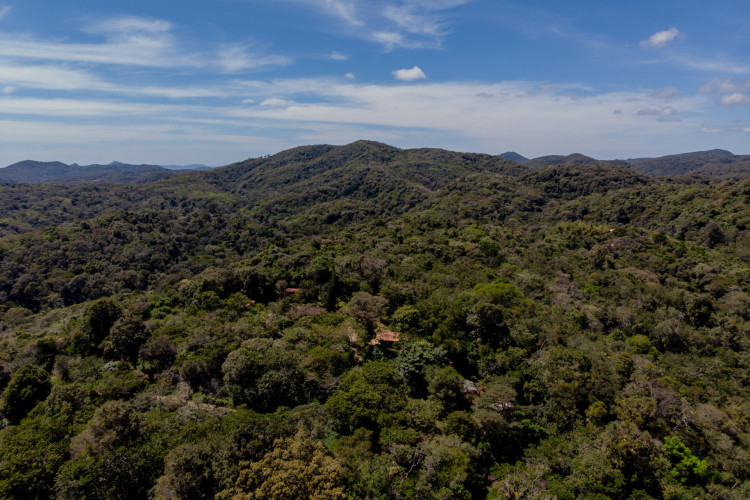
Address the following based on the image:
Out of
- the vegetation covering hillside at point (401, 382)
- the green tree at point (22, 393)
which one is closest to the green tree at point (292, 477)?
the vegetation covering hillside at point (401, 382)

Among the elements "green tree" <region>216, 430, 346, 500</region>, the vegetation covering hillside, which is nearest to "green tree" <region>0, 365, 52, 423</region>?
the vegetation covering hillside

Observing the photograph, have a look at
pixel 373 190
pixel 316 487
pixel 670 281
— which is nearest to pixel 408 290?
pixel 316 487

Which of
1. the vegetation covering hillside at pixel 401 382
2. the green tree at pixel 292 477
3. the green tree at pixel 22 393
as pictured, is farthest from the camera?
the green tree at pixel 22 393

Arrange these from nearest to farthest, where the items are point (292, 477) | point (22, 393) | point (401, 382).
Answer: point (292, 477) < point (22, 393) < point (401, 382)

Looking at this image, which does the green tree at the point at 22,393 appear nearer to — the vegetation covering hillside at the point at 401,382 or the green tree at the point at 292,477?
the vegetation covering hillside at the point at 401,382

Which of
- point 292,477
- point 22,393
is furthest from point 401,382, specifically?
point 22,393

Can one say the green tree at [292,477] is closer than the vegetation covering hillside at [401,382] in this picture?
Yes

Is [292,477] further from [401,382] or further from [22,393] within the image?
[22,393]

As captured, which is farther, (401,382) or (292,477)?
(401,382)

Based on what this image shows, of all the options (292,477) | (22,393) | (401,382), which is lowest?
(401,382)

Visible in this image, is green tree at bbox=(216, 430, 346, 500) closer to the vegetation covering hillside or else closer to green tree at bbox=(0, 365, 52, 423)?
the vegetation covering hillside

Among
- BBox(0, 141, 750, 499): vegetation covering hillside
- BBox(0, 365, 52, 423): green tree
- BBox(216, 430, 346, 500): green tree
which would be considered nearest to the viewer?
BBox(216, 430, 346, 500): green tree

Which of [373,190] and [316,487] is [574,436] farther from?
[373,190]
